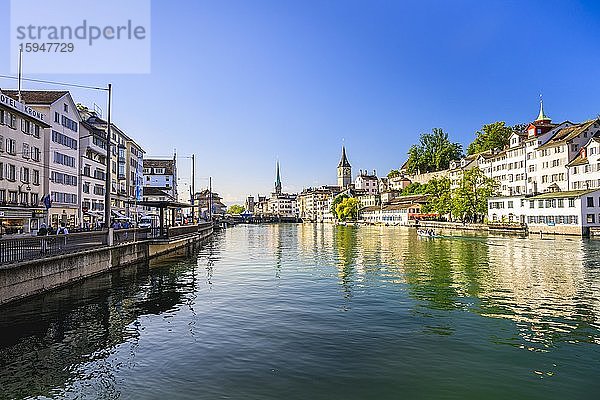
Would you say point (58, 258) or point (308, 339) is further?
point (58, 258)

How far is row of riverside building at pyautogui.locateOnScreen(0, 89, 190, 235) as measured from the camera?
47.9m

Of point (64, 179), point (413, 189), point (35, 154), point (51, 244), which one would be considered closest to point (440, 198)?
point (413, 189)

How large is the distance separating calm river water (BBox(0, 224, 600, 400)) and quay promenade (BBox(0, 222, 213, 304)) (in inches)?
32.1

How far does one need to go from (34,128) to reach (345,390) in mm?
51898

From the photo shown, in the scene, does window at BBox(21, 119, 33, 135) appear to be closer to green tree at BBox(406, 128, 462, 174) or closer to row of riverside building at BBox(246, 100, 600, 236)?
row of riverside building at BBox(246, 100, 600, 236)

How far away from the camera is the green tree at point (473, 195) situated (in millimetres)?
111312

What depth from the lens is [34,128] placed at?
53.4 m

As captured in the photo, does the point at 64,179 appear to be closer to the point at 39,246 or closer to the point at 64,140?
the point at 64,140

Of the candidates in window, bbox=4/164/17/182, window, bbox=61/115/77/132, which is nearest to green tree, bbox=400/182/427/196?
window, bbox=61/115/77/132

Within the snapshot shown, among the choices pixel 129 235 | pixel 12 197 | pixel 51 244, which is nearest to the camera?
pixel 51 244

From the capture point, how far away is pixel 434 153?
18438 cm

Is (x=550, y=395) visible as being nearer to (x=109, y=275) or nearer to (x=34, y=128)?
(x=109, y=275)

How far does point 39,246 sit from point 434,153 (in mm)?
172099

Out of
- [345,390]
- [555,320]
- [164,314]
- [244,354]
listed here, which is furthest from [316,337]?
[555,320]
